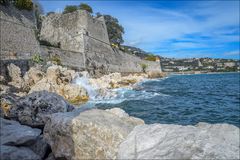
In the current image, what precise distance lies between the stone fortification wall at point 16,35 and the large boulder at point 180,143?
18.6 meters

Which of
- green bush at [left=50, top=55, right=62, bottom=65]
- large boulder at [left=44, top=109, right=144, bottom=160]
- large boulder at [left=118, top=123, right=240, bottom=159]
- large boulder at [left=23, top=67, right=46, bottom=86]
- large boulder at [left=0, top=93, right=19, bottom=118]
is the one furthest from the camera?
green bush at [left=50, top=55, right=62, bottom=65]

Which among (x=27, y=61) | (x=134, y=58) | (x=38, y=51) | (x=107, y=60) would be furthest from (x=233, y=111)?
(x=134, y=58)

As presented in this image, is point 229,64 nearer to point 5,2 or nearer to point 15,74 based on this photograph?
point 5,2

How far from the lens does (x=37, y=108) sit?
207 inches

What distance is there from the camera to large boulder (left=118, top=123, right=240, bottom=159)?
2582 millimetres

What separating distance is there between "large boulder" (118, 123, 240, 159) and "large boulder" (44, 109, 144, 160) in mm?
183

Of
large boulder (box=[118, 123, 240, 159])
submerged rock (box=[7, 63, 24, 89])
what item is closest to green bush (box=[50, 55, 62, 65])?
submerged rock (box=[7, 63, 24, 89])

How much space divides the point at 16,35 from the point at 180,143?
2169 centimetres

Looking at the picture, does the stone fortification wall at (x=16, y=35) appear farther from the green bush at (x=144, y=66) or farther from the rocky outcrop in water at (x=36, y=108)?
the green bush at (x=144, y=66)

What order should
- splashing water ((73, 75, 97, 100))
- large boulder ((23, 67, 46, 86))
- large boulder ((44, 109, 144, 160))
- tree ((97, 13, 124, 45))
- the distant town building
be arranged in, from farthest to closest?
the distant town building < tree ((97, 13, 124, 45)) < splashing water ((73, 75, 97, 100)) < large boulder ((23, 67, 46, 86)) < large boulder ((44, 109, 144, 160))

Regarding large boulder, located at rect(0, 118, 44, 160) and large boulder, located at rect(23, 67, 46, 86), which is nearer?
large boulder, located at rect(0, 118, 44, 160)

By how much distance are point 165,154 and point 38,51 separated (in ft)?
77.7

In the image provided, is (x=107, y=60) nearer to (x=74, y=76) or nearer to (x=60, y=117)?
(x=74, y=76)

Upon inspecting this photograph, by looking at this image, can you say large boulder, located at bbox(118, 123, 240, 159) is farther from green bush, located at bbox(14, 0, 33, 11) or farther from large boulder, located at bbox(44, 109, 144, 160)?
green bush, located at bbox(14, 0, 33, 11)
